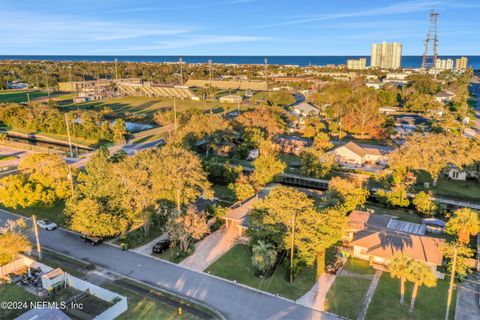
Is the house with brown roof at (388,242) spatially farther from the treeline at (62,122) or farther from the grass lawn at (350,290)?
the treeline at (62,122)

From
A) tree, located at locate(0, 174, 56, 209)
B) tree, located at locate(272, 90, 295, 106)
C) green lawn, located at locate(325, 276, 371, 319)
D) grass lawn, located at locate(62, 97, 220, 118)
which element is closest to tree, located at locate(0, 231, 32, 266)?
tree, located at locate(0, 174, 56, 209)

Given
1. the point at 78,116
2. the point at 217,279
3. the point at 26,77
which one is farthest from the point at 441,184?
the point at 26,77

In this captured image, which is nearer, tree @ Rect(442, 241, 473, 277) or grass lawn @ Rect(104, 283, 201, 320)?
grass lawn @ Rect(104, 283, 201, 320)

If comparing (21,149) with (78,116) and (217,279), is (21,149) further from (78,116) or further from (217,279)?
(217,279)

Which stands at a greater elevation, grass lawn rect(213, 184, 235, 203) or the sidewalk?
grass lawn rect(213, 184, 235, 203)

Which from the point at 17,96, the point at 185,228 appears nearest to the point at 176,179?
the point at 185,228

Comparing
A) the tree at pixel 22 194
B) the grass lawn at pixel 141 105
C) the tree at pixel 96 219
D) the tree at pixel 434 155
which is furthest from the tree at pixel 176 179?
the grass lawn at pixel 141 105

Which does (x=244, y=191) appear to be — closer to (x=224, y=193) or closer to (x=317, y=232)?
(x=224, y=193)

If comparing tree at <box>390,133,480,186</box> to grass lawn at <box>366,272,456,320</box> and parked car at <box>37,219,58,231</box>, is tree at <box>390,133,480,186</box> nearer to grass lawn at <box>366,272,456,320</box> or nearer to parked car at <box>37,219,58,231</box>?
grass lawn at <box>366,272,456,320</box>
